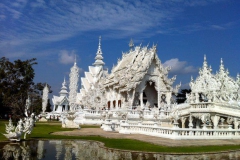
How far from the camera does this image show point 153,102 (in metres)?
41.1

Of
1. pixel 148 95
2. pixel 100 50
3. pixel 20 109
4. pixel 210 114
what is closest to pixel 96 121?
pixel 20 109

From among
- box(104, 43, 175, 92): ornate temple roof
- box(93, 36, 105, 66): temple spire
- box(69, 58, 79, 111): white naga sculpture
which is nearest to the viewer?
box(69, 58, 79, 111): white naga sculpture

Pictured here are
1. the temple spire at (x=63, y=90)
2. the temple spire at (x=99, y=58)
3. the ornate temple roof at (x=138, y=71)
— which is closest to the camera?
the ornate temple roof at (x=138, y=71)

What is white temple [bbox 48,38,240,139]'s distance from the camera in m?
19.8

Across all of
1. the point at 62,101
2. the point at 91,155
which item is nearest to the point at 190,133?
the point at 91,155

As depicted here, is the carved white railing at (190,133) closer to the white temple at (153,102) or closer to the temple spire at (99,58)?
the white temple at (153,102)

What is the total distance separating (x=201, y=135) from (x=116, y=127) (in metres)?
9.26

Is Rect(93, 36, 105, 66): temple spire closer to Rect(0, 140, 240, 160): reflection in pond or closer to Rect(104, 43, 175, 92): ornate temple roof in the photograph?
Rect(104, 43, 175, 92): ornate temple roof

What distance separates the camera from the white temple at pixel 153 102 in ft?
64.8

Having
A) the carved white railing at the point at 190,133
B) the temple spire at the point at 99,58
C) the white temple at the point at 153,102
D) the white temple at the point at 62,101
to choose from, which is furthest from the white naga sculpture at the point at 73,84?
the temple spire at the point at 99,58

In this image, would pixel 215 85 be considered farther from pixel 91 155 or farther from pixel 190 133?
pixel 91 155

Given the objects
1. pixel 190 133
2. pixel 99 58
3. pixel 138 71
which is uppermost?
pixel 99 58

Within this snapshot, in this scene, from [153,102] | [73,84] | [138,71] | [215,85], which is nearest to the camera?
[215,85]

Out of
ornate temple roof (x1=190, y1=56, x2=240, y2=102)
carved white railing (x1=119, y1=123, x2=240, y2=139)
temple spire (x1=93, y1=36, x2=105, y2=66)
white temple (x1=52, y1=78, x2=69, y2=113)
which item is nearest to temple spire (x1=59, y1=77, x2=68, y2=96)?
white temple (x1=52, y1=78, x2=69, y2=113)
